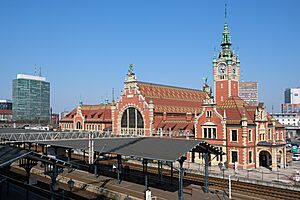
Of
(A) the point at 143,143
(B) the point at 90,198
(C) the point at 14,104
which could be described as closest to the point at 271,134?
(A) the point at 143,143

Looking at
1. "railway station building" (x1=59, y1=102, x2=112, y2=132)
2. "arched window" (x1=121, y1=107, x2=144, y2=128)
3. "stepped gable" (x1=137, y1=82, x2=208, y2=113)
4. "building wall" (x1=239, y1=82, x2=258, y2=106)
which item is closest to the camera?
"arched window" (x1=121, y1=107, x2=144, y2=128)

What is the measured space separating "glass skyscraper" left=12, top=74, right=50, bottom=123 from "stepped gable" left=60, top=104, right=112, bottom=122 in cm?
7901

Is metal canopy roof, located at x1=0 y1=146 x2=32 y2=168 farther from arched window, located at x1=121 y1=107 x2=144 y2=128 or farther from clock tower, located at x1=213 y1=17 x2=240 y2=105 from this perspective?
clock tower, located at x1=213 y1=17 x2=240 y2=105

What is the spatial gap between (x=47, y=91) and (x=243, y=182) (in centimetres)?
16109

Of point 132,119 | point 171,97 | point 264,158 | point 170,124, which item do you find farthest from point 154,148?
point 171,97

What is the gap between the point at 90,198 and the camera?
108 feet

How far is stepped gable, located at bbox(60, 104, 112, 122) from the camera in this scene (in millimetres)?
79869

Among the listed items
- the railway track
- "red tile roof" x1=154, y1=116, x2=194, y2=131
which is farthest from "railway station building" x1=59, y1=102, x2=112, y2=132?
the railway track

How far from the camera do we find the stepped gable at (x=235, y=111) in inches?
1946

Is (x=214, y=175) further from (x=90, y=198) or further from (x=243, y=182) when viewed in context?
(x=90, y=198)

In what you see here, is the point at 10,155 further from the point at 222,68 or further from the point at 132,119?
the point at 222,68

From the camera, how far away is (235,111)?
50.9 metres

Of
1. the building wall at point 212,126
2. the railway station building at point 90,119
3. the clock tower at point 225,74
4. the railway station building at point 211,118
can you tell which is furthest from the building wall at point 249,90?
the building wall at point 212,126

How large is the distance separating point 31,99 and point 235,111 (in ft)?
472
